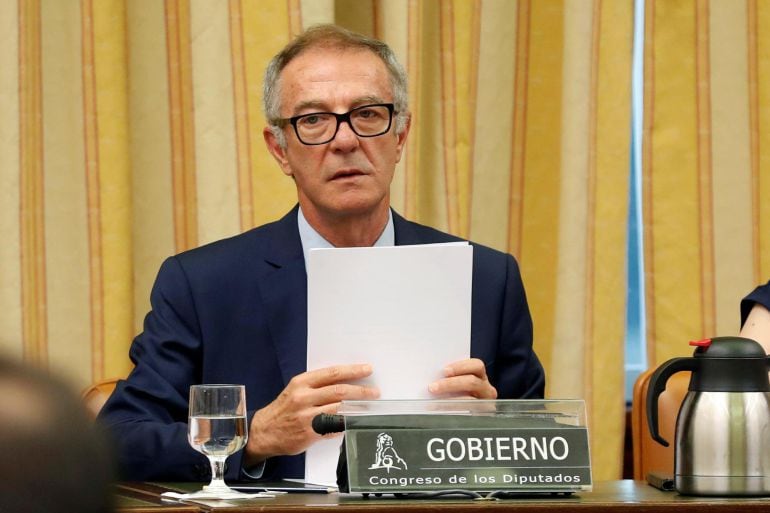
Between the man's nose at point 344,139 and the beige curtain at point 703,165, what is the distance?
3.53ft

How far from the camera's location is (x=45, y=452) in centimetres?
30

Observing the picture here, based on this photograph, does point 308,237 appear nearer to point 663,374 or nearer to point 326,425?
point 326,425

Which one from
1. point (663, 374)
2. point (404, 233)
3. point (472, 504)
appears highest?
point (404, 233)

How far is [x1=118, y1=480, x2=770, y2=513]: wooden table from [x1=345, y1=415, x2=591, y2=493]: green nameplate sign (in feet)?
0.08

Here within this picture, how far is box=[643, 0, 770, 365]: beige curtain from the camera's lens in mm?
2805

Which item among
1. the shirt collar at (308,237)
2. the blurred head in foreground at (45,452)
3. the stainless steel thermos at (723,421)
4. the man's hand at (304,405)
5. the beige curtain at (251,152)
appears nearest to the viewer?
the blurred head in foreground at (45,452)

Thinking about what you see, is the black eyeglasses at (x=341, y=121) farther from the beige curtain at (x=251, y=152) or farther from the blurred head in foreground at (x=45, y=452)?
the blurred head in foreground at (x=45, y=452)

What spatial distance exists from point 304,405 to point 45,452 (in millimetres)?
1328

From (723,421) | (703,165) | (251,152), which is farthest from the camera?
(703,165)

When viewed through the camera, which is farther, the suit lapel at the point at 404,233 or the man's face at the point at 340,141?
the suit lapel at the point at 404,233

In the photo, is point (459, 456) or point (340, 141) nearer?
point (459, 456)

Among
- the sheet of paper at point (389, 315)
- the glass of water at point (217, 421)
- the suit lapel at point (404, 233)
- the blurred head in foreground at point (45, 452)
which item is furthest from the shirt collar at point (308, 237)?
the blurred head in foreground at point (45, 452)

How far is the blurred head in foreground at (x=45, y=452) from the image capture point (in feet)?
0.97

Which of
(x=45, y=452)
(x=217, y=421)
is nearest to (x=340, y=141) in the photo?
(x=217, y=421)
